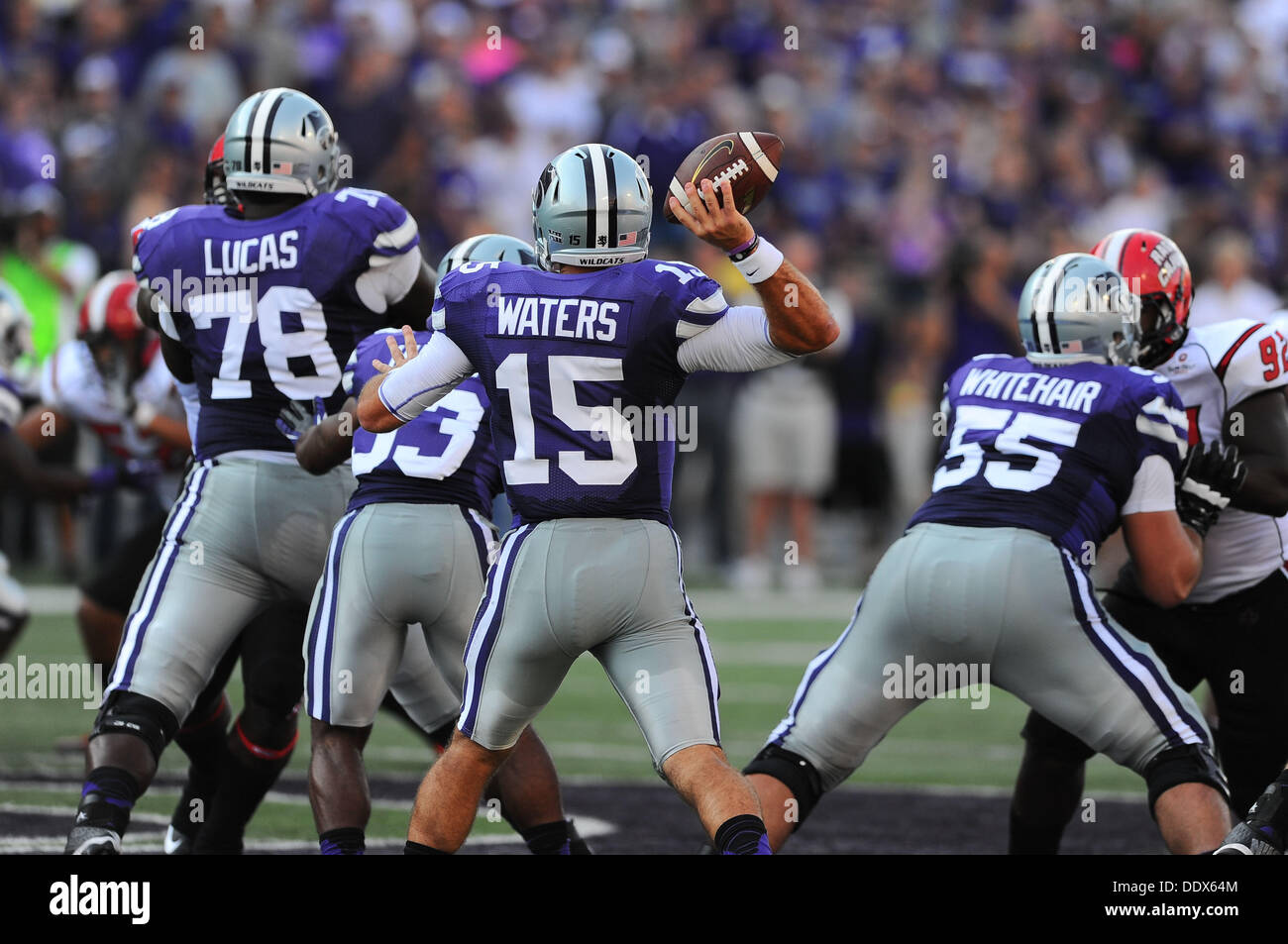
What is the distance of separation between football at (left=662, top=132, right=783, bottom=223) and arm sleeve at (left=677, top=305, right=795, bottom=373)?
255 millimetres

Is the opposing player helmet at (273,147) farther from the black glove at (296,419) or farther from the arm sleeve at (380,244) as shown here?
the black glove at (296,419)

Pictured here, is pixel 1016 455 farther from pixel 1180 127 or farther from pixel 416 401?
pixel 1180 127

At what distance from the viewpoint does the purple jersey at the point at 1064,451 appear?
14.7 feet

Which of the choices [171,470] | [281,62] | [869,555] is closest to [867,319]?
[869,555]

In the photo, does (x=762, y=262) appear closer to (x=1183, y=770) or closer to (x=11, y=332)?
(x=1183, y=770)

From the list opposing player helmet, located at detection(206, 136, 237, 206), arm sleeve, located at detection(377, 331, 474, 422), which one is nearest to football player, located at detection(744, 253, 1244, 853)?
arm sleeve, located at detection(377, 331, 474, 422)

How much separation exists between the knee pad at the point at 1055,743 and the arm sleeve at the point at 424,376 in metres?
1.86

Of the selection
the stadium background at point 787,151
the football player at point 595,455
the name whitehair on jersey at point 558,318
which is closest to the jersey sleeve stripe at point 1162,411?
the football player at point 595,455

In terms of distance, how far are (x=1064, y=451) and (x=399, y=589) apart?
1692 millimetres

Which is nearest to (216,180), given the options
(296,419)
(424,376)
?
(296,419)

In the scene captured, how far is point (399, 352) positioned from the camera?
15.3 ft

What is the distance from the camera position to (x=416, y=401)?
441cm

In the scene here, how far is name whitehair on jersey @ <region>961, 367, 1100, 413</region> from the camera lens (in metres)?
4.53
